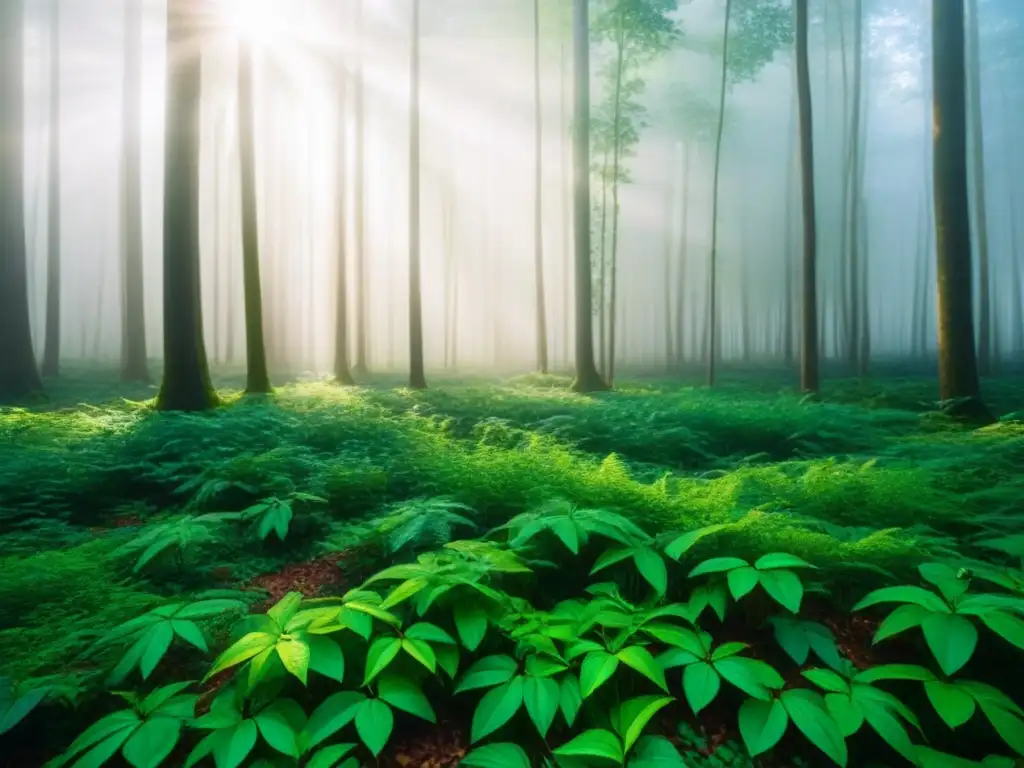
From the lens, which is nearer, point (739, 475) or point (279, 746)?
point (279, 746)

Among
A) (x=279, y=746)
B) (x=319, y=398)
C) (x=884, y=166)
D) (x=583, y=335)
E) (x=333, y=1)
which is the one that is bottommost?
(x=279, y=746)

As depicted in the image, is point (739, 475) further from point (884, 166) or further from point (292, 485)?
point (884, 166)

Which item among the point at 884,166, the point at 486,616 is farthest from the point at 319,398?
the point at 884,166

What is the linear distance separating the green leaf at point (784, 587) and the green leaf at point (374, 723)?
1.66 m

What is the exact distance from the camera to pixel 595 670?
2.28 meters

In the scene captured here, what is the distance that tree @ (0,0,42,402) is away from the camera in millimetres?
11484

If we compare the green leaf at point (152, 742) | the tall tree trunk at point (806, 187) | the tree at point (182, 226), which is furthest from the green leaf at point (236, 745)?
the tall tree trunk at point (806, 187)

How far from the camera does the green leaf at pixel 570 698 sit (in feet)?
7.17

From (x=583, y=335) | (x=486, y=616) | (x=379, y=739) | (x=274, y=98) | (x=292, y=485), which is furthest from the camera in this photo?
(x=274, y=98)

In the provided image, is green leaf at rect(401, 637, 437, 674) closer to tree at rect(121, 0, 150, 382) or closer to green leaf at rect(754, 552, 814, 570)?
green leaf at rect(754, 552, 814, 570)

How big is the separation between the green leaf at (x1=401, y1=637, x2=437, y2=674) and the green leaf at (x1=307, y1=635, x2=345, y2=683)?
26cm

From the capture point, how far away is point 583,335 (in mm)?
15281

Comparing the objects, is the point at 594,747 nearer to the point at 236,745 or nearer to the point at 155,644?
the point at 236,745

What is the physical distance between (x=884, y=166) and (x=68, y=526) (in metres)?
64.4
